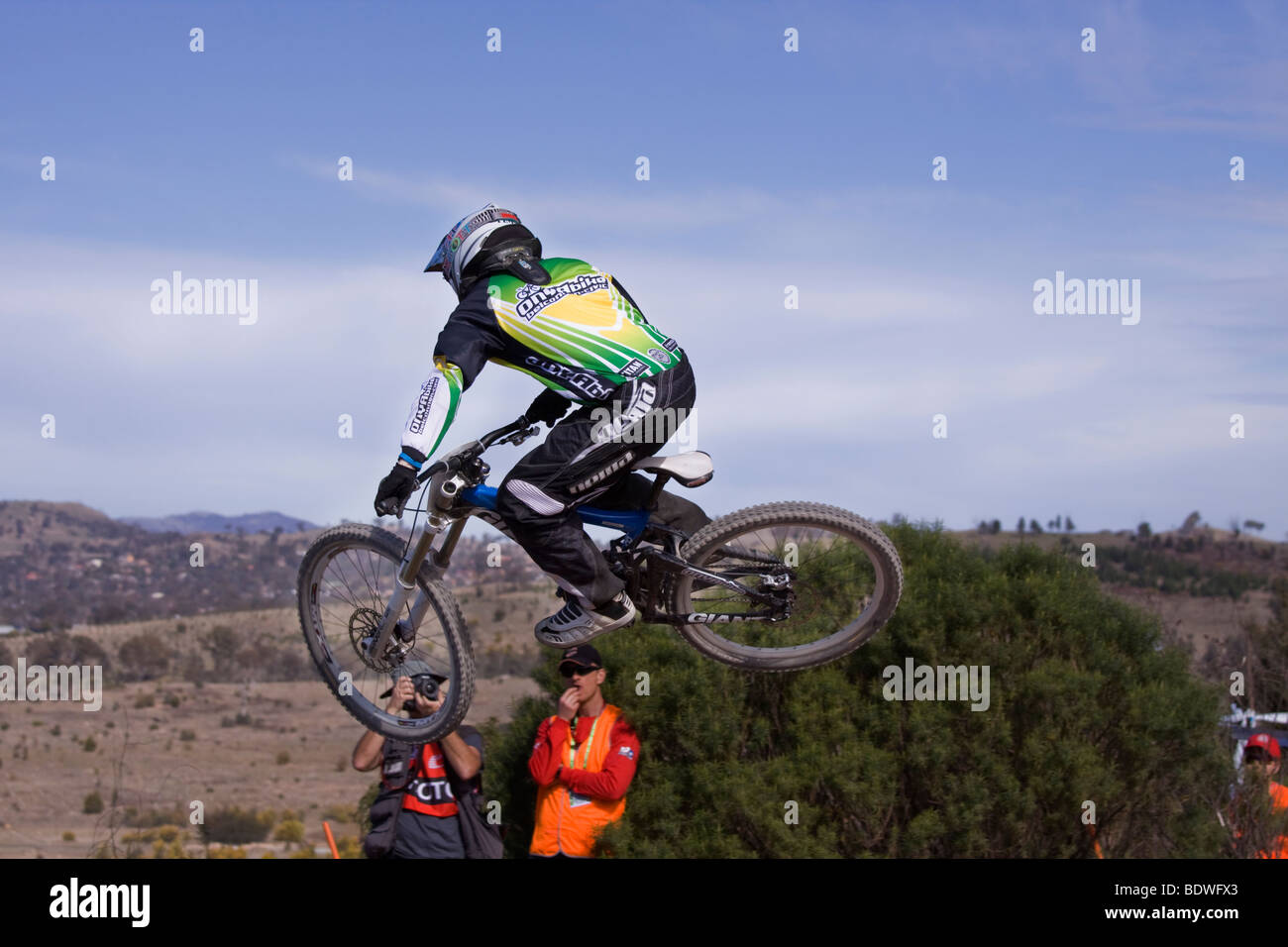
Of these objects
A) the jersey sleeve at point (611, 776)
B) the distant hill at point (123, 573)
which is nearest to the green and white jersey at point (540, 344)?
the jersey sleeve at point (611, 776)

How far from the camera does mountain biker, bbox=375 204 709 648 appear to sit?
6543mm

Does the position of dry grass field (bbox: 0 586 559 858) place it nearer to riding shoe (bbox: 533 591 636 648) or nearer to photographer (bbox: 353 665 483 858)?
photographer (bbox: 353 665 483 858)

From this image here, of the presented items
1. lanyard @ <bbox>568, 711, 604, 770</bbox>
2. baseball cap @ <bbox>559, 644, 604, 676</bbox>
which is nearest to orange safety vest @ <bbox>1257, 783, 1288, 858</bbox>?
lanyard @ <bbox>568, 711, 604, 770</bbox>

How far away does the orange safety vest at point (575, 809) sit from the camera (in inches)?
374

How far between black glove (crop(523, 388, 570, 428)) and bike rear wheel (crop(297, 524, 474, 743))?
1058 millimetres

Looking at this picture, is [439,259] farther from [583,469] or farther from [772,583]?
[772,583]

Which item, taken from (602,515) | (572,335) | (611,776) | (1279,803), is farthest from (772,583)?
(1279,803)

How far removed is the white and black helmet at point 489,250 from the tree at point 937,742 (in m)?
5.83

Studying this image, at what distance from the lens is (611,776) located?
9.52m

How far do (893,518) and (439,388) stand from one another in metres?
7.63

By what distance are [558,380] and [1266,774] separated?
9047 mm

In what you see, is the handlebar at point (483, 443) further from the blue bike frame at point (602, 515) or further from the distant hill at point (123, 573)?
the distant hill at point (123, 573)
